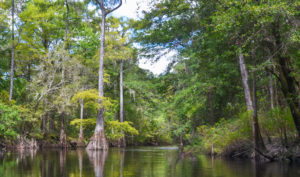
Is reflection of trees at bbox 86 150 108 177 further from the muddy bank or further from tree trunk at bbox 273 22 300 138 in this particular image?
tree trunk at bbox 273 22 300 138

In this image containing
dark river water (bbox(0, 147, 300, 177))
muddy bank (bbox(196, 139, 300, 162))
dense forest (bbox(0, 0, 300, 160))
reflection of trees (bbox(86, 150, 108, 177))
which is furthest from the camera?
muddy bank (bbox(196, 139, 300, 162))

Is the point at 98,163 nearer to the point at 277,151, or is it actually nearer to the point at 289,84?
the point at 277,151

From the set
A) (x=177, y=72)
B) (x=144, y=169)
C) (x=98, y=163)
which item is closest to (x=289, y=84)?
(x=144, y=169)

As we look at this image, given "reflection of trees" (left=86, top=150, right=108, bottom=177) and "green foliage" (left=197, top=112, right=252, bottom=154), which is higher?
"green foliage" (left=197, top=112, right=252, bottom=154)

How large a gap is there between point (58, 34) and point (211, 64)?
17.4 meters

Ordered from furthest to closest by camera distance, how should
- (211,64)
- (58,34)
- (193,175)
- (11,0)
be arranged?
(58,34) < (11,0) < (211,64) < (193,175)

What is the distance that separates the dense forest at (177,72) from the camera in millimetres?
8391

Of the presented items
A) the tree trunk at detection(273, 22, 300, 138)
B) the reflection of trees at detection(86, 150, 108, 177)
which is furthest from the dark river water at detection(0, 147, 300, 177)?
the tree trunk at detection(273, 22, 300, 138)

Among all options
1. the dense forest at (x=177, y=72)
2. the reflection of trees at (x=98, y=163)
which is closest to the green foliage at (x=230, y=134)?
the dense forest at (x=177, y=72)

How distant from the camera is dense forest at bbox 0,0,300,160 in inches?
330

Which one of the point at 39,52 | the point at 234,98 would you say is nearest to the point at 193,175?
the point at 234,98

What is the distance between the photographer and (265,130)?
999 cm

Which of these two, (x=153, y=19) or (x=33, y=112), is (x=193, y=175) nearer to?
(x=153, y=19)

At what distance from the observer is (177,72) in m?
19.0
